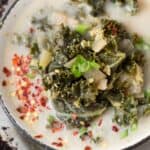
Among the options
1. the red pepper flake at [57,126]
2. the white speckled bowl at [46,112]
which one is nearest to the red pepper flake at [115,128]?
the white speckled bowl at [46,112]

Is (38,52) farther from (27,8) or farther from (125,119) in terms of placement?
(125,119)

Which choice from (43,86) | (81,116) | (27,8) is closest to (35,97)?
(43,86)

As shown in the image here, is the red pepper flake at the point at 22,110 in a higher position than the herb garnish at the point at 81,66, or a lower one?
lower

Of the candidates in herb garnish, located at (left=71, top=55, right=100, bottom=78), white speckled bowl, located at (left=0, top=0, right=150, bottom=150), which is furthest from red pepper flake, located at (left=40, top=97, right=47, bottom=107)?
herb garnish, located at (left=71, top=55, right=100, bottom=78)

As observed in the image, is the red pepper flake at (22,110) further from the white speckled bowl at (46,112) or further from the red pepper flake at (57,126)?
the red pepper flake at (57,126)

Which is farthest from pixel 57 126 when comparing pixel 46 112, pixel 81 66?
pixel 81 66

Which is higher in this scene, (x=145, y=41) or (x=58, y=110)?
(x=145, y=41)

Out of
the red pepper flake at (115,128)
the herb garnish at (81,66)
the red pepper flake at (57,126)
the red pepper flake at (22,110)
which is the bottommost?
the red pepper flake at (115,128)

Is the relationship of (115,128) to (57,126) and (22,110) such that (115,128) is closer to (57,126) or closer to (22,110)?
(57,126)

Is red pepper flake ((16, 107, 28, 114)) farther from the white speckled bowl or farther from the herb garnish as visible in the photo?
the herb garnish
